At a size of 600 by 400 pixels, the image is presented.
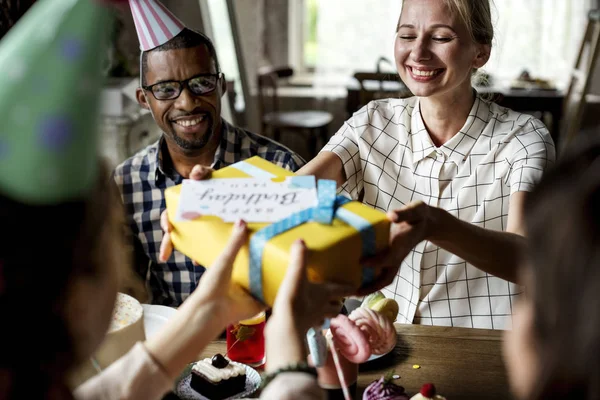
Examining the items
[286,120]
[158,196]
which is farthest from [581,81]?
[158,196]

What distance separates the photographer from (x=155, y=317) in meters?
1.40

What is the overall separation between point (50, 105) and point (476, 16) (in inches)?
50.8

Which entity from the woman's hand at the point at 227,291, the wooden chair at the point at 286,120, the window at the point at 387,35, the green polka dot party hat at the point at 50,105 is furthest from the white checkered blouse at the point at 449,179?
the window at the point at 387,35

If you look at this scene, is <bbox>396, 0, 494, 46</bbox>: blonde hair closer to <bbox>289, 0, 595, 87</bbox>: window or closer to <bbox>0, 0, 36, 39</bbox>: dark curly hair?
<bbox>0, 0, 36, 39</bbox>: dark curly hair

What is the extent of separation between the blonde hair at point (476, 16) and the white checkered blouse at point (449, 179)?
17 cm

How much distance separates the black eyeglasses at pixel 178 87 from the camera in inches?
71.4

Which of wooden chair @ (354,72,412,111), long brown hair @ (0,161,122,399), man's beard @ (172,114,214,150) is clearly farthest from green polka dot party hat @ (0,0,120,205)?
wooden chair @ (354,72,412,111)

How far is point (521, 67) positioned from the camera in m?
5.27

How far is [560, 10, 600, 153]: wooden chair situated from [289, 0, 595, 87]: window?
0.24 metres

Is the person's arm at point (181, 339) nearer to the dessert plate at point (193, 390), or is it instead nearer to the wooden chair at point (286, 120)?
the dessert plate at point (193, 390)

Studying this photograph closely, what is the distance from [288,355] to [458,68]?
1039mm

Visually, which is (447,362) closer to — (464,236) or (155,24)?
(464,236)

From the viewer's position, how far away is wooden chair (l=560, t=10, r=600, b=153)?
13.2 ft

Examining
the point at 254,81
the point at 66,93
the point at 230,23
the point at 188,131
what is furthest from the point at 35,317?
the point at 254,81
